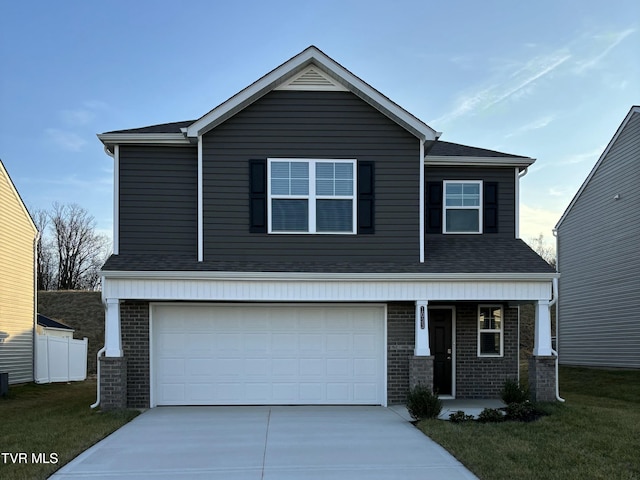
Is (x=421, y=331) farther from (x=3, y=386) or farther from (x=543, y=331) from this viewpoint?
(x=3, y=386)

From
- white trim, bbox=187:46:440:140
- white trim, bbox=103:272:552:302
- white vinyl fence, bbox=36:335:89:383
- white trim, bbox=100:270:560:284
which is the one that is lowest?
white vinyl fence, bbox=36:335:89:383

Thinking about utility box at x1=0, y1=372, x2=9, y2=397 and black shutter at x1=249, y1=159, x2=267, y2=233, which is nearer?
black shutter at x1=249, y1=159, x2=267, y2=233

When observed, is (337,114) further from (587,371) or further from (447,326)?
(587,371)

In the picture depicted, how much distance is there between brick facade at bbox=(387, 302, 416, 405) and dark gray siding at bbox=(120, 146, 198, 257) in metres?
4.49

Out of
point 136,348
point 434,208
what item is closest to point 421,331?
point 434,208

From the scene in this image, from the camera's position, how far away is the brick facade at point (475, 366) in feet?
45.3

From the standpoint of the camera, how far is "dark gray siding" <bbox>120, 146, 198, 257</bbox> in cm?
1279

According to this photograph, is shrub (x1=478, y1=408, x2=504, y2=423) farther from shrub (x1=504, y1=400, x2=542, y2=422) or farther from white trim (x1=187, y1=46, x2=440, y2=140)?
white trim (x1=187, y1=46, x2=440, y2=140)

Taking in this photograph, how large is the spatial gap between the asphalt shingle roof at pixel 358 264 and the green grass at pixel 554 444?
9.61 feet

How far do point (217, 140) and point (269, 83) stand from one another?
1.60 meters

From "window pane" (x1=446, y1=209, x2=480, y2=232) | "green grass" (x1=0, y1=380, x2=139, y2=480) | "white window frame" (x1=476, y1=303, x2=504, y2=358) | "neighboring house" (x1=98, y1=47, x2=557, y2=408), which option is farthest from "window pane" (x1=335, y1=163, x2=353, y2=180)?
"green grass" (x1=0, y1=380, x2=139, y2=480)

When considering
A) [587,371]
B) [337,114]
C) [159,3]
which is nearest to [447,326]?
[337,114]

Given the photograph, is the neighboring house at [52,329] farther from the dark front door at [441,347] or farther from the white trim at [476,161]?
the white trim at [476,161]

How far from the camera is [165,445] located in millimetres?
8992
